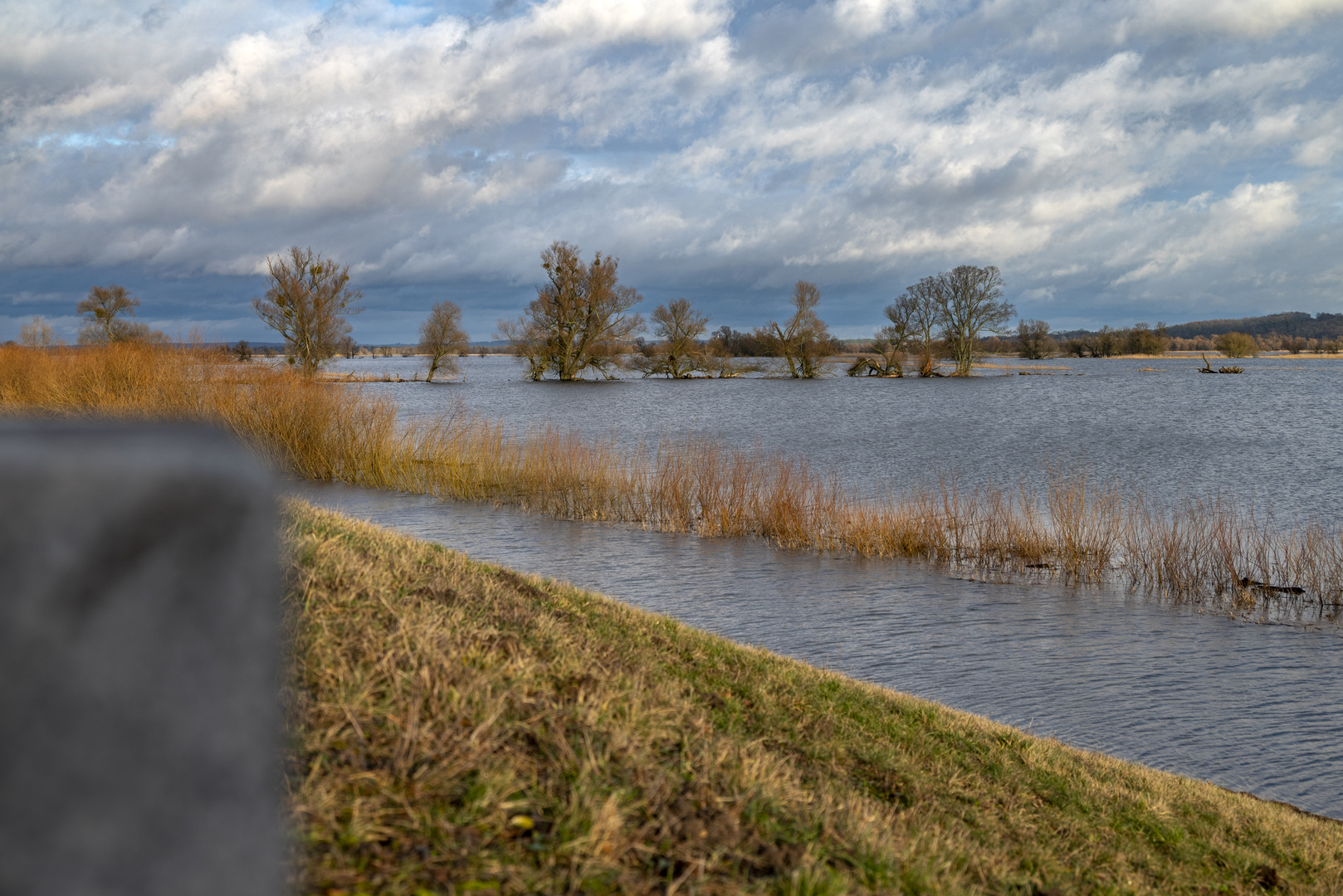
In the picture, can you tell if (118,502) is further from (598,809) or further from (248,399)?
(248,399)

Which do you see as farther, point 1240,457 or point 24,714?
point 1240,457

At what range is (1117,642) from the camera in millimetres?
10578

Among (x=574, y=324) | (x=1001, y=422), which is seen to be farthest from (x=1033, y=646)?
(x=574, y=324)

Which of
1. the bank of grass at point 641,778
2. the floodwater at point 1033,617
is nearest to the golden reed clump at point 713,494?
the floodwater at point 1033,617

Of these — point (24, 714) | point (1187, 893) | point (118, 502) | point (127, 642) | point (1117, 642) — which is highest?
point (118, 502)

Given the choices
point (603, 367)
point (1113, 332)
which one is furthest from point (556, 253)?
point (1113, 332)

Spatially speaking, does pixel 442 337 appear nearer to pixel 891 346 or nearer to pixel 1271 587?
pixel 891 346

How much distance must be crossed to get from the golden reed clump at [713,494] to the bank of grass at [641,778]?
318 inches

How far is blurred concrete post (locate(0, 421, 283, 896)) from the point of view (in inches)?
53.9

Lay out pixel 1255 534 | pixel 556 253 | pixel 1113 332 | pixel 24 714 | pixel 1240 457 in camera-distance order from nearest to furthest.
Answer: pixel 24 714 → pixel 1255 534 → pixel 1240 457 → pixel 556 253 → pixel 1113 332

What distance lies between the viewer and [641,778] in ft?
9.82

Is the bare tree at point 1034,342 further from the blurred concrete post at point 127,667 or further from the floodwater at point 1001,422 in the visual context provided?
the blurred concrete post at point 127,667

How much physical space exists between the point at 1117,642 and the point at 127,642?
1148 centimetres

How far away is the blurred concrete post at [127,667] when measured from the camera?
1369 millimetres
